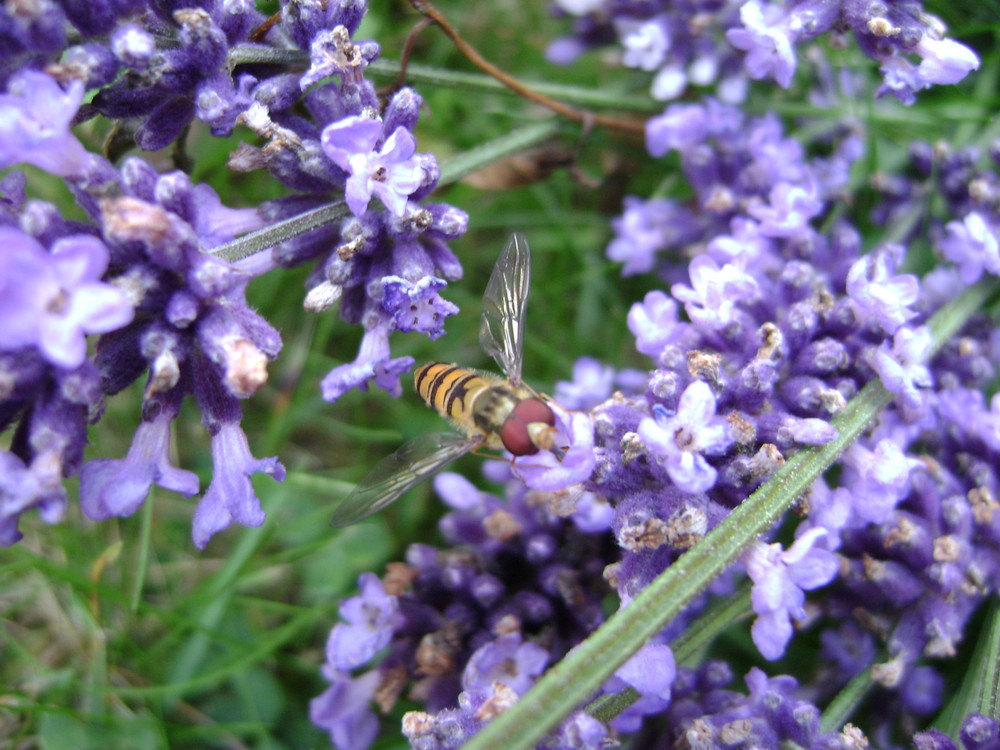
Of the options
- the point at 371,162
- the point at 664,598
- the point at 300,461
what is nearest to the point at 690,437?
the point at 664,598

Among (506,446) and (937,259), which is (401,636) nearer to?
(506,446)

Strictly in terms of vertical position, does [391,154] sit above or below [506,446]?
above

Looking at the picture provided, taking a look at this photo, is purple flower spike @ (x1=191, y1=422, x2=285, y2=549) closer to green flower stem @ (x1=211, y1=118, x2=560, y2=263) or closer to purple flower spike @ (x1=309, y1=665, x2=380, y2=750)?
green flower stem @ (x1=211, y1=118, x2=560, y2=263)

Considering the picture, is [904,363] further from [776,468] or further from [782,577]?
[782,577]

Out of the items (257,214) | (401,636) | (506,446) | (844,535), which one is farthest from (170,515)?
(844,535)

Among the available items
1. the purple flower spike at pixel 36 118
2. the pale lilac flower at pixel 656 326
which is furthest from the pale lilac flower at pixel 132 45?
the pale lilac flower at pixel 656 326

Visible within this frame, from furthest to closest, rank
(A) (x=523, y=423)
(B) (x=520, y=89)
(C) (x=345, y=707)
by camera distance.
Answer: (B) (x=520, y=89)
(C) (x=345, y=707)
(A) (x=523, y=423)

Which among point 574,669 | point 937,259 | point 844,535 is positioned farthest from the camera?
point 937,259
